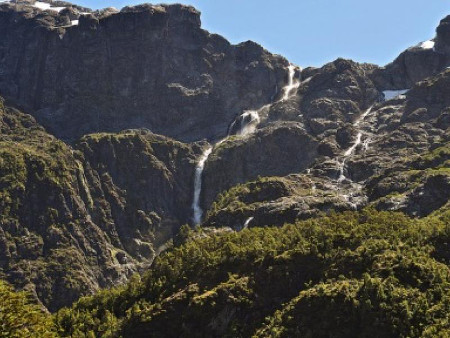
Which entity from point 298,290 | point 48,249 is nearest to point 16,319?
point 298,290

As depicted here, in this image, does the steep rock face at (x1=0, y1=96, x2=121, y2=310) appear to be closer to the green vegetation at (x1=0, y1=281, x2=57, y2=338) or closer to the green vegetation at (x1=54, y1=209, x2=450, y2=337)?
the green vegetation at (x1=54, y1=209, x2=450, y2=337)

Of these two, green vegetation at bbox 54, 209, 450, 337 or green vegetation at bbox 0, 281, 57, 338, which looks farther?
green vegetation at bbox 54, 209, 450, 337

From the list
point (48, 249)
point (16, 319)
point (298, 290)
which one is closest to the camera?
point (16, 319)

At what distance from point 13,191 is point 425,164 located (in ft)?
445

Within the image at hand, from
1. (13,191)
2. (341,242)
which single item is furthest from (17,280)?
(341,242)

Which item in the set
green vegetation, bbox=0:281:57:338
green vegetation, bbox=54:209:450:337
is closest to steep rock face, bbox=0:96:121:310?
green vegetation, bbox=54:209:450:337

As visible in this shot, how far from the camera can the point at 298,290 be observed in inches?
4232

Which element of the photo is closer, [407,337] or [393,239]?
[407,337]

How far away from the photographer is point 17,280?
171m

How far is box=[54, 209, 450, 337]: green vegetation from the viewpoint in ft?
303

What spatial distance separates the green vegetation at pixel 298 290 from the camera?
303 feet

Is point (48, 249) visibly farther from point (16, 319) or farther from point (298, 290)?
point (16, 319)

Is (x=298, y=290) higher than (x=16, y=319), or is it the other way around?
(x=298, y=290)

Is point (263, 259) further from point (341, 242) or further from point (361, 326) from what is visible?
point (361, 326)
